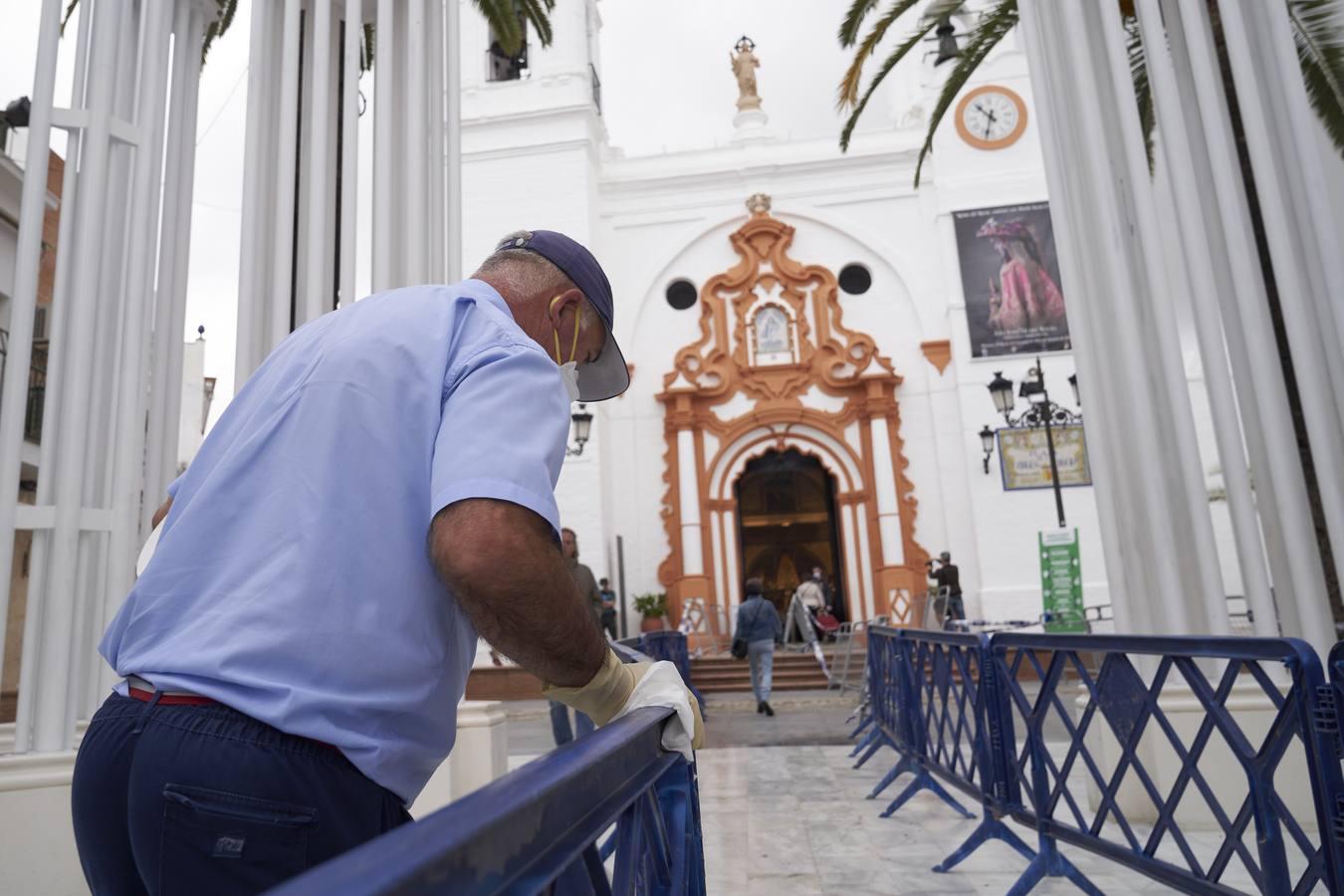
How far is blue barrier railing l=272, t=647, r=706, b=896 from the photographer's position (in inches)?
27.3

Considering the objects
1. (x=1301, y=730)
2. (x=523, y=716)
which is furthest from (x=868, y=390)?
(x=1301, y=730)

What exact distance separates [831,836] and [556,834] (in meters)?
4.64

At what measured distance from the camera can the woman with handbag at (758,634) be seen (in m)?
11.2

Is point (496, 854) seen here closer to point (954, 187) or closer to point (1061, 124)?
point (1061, 124)

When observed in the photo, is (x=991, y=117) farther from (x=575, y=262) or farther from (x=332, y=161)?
(x=575, y=262)

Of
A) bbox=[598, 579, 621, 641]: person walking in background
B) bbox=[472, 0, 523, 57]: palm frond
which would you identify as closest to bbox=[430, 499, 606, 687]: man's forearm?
bbox=[472, 0, 523, 57]: palm frond

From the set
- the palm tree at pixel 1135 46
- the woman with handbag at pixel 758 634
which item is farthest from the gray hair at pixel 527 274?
the woman with handbag at pixel 758 634

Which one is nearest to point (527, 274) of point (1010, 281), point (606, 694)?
point (606, 694)

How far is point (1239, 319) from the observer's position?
5219mm

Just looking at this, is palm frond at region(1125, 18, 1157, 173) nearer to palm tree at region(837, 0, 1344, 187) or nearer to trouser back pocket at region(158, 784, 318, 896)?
palm tree at region(837, 0, 1344, 187)

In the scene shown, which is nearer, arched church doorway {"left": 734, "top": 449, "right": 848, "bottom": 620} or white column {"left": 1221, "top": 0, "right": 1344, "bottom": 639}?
white column {"left": 1221, "top": 0, "right": 1344, "bottom": 639}

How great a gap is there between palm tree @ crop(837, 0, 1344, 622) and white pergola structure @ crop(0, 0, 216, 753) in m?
5.89

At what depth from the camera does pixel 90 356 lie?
4.55m

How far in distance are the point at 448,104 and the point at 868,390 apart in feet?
47.9
